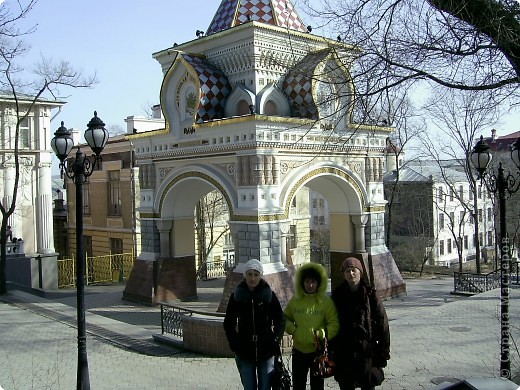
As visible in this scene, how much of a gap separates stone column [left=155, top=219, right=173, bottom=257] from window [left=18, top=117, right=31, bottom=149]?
32.2 feet

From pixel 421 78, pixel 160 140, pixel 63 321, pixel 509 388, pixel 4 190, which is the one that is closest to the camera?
pixel 509 388

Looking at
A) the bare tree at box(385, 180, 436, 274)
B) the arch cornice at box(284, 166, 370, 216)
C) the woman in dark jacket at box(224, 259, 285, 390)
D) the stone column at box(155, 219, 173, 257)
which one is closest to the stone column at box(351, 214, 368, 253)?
the arch cornice at box(284, 166, 370, 216)

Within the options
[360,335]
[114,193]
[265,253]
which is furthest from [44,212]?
[360,335]

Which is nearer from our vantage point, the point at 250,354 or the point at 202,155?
the point at 250,354

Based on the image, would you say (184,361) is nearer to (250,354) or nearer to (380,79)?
(250,354)

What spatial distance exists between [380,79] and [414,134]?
1926 cm

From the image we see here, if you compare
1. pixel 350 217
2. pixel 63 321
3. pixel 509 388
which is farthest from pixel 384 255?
pixel 509 388

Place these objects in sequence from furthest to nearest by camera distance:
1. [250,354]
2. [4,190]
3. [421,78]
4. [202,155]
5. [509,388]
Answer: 1. [4,190]
2. [202,155]
3. [421,78]
4. [250,354]
5. [509,388]

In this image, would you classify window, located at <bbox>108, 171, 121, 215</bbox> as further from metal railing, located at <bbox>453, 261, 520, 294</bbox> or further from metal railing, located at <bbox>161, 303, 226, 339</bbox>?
metal railing, located at <bbox>453, 261, 520, 294</bbox>

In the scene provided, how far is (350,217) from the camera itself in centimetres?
1498

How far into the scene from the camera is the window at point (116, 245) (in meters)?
23.6

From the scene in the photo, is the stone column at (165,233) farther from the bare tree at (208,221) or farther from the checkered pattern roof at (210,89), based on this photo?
the bare tree at (208,221)

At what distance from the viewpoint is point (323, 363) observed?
5.12m

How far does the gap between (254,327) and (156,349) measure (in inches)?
214
